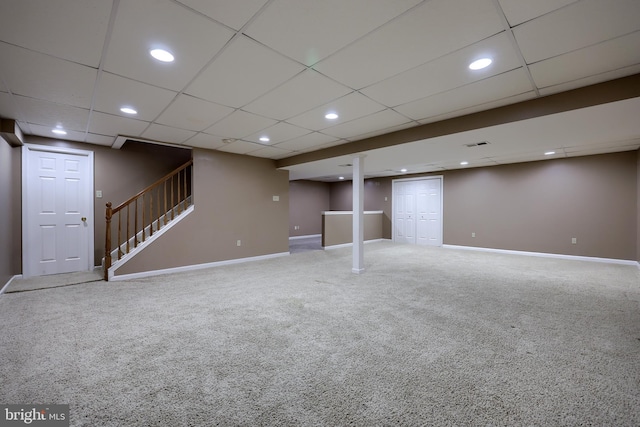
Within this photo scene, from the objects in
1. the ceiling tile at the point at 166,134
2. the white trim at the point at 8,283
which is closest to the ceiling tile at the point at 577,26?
the ceiling tile at the point at 166,134

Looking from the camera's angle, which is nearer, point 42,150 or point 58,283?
point 58,283

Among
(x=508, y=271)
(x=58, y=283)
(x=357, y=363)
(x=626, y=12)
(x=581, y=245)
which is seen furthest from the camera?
(x=581, y=245)

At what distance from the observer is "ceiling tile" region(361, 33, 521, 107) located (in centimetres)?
205

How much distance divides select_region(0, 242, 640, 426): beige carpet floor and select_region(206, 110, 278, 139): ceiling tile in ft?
7.68

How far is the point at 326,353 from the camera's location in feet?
6.95

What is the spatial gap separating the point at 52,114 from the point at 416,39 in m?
4.37

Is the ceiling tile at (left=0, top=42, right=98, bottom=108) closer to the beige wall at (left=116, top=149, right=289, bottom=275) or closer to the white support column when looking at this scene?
the beige wall at (left=116, top=149, right=289, bottom=275)

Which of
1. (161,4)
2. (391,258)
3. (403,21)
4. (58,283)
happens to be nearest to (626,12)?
(403,21)

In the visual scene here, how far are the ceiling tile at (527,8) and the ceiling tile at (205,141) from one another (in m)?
4.00

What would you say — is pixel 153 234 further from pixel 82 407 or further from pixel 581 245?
pixel 581 245

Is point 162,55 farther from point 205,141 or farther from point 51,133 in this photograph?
point 51,133

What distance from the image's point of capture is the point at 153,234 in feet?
15.6

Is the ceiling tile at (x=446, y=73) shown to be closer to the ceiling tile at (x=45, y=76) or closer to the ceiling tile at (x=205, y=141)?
the ceiling tile at (x=45, y=76)

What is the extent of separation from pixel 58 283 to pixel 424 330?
202 inches
